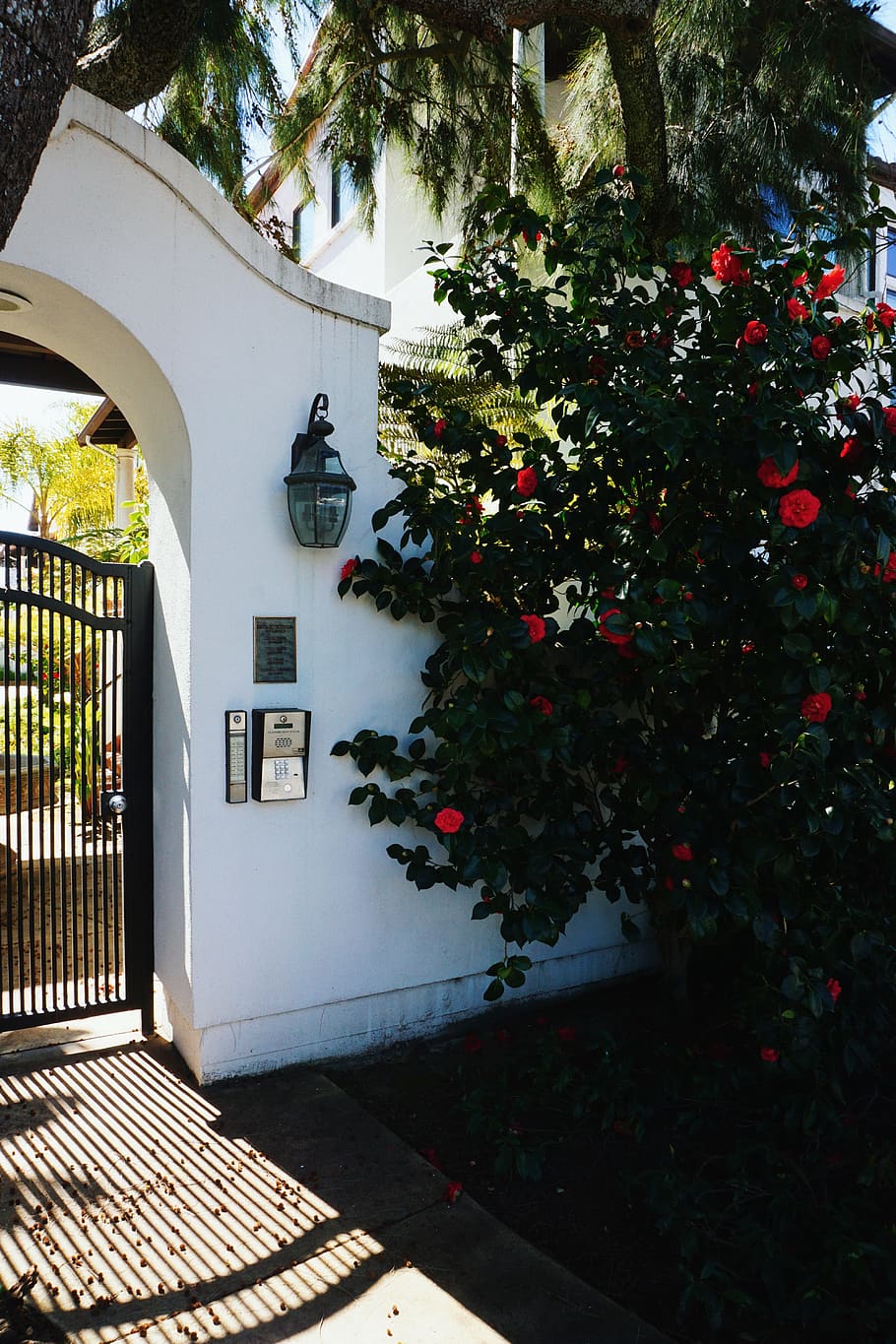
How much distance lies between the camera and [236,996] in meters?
3.84

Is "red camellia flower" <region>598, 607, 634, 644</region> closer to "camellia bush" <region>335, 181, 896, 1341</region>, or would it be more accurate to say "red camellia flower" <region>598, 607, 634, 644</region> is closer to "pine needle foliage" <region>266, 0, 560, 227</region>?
"camellia bush" <region>335, 181, 896, 1341</region>

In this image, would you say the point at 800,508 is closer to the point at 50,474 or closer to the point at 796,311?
the point at 796,311

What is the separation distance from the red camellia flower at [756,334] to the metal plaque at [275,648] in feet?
6.56

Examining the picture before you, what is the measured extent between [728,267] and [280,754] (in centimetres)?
250

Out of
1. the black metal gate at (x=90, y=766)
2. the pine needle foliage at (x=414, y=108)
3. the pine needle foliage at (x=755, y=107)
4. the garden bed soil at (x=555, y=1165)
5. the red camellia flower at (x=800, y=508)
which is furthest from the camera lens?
the pine needle foliage at (x=414, y=108)

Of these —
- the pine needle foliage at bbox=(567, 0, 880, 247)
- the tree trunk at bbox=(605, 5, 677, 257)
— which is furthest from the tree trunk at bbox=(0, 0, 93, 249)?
the pine needle foliage at bbox=(567, 0, 880, 247)

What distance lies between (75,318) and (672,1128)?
3703mm

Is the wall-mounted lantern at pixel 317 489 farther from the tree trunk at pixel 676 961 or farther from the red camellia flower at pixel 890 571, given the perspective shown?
the tree trunk at pixel 676 961

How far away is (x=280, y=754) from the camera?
152 inches

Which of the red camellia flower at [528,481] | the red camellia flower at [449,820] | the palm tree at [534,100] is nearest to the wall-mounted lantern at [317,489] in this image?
the red camellia flower at [528,481]

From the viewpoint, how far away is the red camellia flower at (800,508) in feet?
10.6

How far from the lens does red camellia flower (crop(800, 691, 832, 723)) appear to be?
331 centimetres

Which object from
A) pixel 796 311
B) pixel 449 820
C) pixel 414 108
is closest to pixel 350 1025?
pixel 449 820

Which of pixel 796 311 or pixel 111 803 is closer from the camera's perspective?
pixel 796 311
